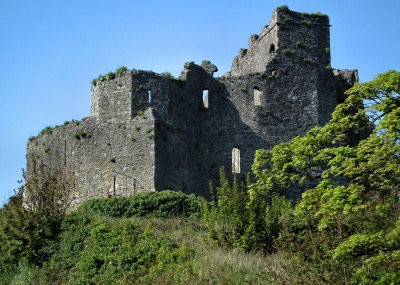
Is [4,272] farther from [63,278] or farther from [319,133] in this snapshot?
[319,133]

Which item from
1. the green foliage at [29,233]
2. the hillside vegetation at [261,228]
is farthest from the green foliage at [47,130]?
the green foliage at [29,233]

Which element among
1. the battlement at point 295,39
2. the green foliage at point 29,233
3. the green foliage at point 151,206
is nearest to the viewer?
the green foliage at point 29,233

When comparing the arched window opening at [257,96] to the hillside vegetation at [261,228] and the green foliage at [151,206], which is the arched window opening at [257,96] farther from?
the green foliage at [151,206]

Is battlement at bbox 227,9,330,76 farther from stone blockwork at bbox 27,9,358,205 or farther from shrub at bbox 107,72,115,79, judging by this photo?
shrub at bbox 107,72,115,79

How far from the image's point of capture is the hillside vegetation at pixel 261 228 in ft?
49.7

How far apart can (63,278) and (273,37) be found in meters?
16.8

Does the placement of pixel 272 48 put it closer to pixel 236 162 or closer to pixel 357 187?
pixel 236 162

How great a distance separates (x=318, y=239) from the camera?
57.4 ft

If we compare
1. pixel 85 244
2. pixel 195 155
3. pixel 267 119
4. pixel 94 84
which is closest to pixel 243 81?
pixel 267 119

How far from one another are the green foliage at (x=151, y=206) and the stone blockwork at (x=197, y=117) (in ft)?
7.11

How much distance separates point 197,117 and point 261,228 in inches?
459

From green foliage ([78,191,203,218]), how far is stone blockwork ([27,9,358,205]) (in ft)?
7.11

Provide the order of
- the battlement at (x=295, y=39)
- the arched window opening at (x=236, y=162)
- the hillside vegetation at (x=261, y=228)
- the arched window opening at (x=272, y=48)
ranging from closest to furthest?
the hillside vegetation at (x=261, y=228) → the battlement at (x=295, y=39) → the arched window opening at (x=236, y=162) → the arched window opening at (x=272, y=48)

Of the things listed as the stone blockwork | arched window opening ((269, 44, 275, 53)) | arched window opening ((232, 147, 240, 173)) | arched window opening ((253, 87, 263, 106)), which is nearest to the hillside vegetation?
the stone blockwork
